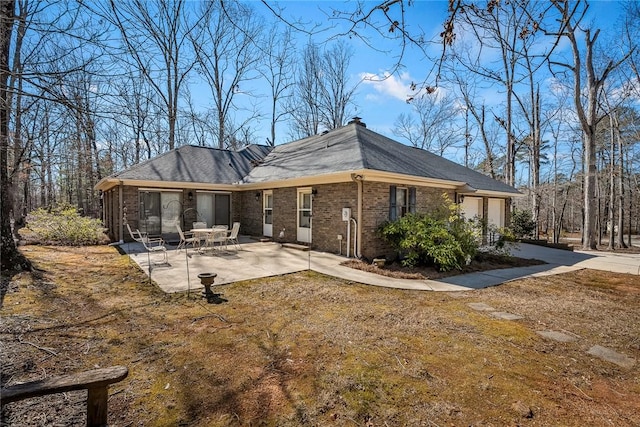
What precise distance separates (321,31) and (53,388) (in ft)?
11.8

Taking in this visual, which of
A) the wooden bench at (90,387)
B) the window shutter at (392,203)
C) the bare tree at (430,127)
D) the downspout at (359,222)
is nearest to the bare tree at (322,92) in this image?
the bare tree at (430,127)

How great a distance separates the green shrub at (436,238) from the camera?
26.5 feet

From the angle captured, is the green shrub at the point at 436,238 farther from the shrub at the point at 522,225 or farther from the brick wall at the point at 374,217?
the shrub at the point at 522,225

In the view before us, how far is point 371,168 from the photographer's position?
8.66 meters

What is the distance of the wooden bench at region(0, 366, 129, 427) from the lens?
1.95 metres

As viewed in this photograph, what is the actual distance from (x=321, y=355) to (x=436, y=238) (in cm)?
610

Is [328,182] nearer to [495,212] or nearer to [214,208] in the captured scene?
[214,208]

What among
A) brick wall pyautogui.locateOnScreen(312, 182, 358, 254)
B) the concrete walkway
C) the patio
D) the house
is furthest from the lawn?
the house

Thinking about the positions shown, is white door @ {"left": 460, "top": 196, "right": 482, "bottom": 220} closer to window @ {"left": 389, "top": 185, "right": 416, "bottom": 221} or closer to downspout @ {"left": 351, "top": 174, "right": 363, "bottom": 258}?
window @ {"left": 389, "top": 185, "right": 416, "bottom": 221}

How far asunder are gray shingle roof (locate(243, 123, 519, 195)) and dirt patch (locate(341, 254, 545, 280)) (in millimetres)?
2774

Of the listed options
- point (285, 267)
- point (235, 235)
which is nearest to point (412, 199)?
point (285, 267)

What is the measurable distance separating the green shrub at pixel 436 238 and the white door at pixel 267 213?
564 cm

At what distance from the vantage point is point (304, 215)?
1124 centimetres

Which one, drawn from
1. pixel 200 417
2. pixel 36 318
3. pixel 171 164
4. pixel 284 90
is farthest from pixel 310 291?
pixel 284 90
